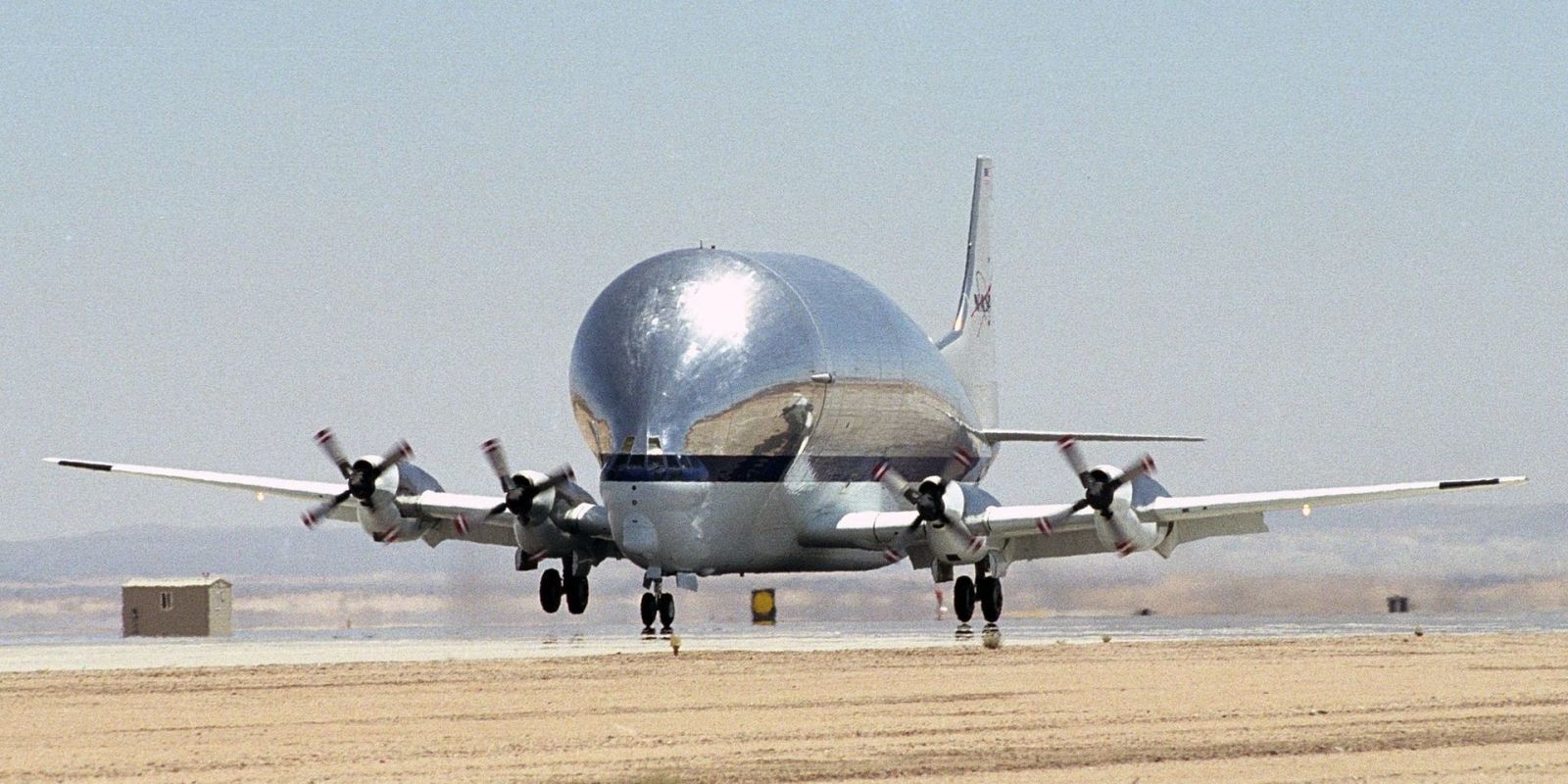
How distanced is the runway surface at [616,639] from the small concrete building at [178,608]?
935mm

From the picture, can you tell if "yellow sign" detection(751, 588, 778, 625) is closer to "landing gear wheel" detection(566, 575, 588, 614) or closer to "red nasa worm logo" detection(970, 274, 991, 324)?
"landing gear wheel" detection(566, 575, 588, 614)

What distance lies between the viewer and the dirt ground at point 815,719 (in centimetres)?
2058

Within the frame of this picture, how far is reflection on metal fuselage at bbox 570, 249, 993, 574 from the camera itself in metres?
48.7

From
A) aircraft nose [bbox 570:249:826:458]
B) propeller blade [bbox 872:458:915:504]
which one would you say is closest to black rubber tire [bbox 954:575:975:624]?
propeller blade [bbox 872:458:915:504]

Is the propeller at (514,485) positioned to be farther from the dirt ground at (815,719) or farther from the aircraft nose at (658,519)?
the dirt ground at (815,719)

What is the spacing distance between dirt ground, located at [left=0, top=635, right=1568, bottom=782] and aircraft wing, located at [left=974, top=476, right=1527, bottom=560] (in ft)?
31.0

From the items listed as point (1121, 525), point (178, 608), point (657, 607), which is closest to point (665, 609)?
point (657, 607)

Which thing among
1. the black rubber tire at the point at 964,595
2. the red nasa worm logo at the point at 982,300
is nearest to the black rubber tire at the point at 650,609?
the black rubber tire at the point at 964,595

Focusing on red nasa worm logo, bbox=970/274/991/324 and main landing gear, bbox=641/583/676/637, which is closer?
main landing gear, bbox=641/583/676/637

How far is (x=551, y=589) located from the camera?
5484cm


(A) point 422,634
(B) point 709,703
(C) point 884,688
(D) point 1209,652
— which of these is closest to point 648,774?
(B) point 709,703

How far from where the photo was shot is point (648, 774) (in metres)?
19.9

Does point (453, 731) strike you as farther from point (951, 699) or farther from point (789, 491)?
point (789, 491)

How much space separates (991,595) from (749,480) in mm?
5627
